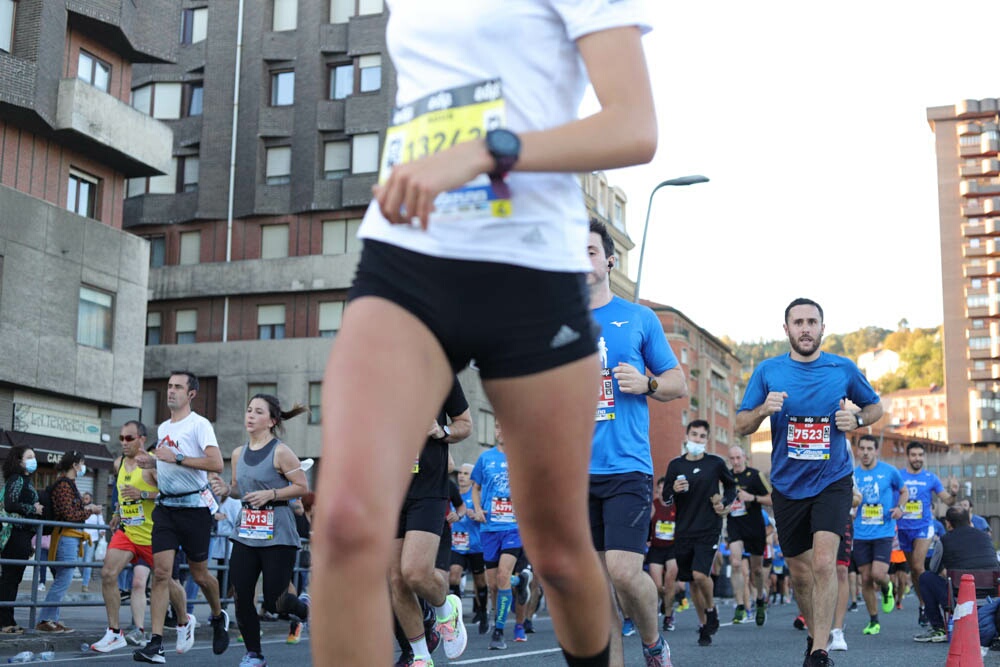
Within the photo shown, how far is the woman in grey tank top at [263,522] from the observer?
369 inches

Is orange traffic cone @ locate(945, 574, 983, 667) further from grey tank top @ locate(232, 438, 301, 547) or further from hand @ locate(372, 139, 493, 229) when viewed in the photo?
hand @ locate(372, 139, 493, 229)

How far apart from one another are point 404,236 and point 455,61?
1.41 feet

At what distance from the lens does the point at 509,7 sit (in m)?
2.89

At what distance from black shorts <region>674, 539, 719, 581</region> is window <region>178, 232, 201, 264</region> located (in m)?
37.0

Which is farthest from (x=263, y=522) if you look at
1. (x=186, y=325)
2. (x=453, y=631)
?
(x=186, y=325)

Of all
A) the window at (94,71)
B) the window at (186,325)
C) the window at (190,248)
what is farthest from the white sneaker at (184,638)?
the window at (190,248)

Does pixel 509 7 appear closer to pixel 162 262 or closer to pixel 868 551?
pixel 868 551

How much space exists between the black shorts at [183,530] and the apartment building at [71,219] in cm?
1878

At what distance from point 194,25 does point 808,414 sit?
4600cm

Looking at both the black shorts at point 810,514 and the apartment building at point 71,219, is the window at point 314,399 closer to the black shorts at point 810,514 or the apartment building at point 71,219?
the apartment building at point 71,219

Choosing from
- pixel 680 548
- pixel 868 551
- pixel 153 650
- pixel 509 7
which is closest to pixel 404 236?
pixel 509 7

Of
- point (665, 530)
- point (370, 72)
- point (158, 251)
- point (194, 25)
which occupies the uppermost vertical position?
point (194, 25)

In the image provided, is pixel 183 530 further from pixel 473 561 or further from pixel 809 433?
pixel 473 561

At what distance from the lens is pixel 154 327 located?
50375 millimetres
